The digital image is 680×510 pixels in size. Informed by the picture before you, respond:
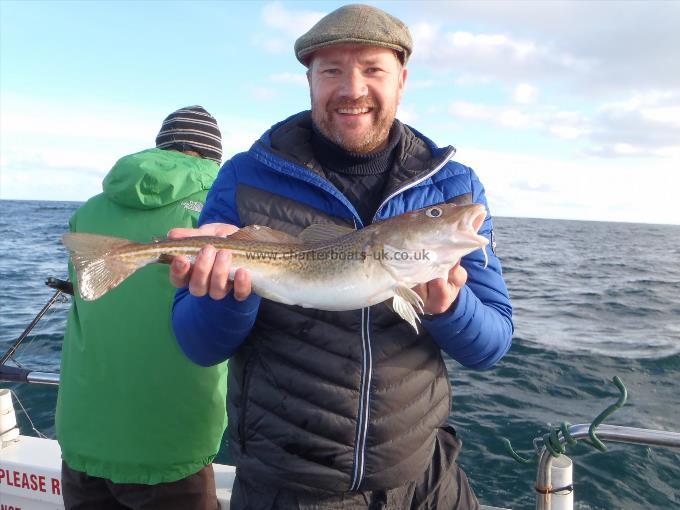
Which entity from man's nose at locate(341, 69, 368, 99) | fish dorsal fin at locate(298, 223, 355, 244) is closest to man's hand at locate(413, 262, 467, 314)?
fish dorsal fin at locate(298, 223, 355, 244)

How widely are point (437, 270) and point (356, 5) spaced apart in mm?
1930

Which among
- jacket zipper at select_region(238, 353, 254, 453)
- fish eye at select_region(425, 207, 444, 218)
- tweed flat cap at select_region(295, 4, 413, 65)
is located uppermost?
tweed flat cap at select_region(295, 4, 413, 65)

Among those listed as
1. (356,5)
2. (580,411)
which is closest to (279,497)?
(356,5)

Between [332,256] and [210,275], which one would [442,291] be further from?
[210,275]

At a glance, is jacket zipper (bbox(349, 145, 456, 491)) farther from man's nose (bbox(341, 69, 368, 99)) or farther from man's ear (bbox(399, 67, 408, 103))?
man's ear (bbox(399, 67, 408, 103))

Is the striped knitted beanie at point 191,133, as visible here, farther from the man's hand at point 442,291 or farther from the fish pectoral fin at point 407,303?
the man's hand at point 442,291

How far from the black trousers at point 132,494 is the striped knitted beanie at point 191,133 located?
271 cm

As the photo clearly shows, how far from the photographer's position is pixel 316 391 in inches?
126

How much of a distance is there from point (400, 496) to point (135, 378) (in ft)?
6.59

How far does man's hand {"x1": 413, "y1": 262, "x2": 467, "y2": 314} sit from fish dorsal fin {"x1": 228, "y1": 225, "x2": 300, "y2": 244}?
0.90 meters

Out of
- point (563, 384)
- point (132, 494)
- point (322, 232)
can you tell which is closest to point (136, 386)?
point (132, 494)

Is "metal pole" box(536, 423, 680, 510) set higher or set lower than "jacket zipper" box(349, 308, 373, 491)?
lower

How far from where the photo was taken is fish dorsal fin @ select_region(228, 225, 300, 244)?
338cm

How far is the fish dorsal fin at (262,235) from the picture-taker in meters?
3.38
